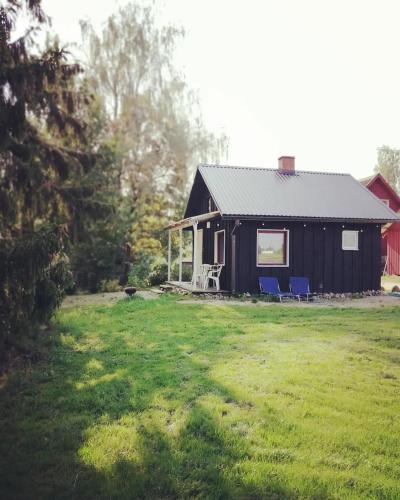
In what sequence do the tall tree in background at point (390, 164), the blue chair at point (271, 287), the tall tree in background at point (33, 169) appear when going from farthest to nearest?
the tall tree in background at point (390, 164) < the blue chair at point (271, 287) < the tall tree in background at point (33, 169)

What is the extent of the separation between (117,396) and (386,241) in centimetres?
2207

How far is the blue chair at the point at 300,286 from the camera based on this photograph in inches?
526

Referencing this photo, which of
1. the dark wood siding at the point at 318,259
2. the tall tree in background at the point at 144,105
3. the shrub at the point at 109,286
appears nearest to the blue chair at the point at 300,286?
the dark wood siding at the point at 318,259

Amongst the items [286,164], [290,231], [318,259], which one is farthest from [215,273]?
[286,164]

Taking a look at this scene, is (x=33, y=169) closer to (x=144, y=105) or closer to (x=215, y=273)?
(x=215, y=273)

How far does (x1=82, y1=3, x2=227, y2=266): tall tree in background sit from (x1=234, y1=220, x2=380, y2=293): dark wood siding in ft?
18.0

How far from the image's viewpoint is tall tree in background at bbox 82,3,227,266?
1744cm

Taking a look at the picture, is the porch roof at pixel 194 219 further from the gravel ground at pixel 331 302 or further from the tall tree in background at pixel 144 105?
the gravel ground at pixel 331 302

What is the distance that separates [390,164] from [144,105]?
3340cm

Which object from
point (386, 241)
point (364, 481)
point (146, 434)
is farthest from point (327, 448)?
point (386, 241)

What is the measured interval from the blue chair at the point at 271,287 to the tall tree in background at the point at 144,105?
6.22m

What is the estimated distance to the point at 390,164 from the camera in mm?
42625

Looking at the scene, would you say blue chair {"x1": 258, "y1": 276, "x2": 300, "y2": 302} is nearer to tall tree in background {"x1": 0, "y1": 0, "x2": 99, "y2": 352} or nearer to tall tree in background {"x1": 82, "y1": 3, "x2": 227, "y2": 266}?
tall tree in background {"x1": 82, "y1": 3, "x2": 227, "y2": 266}

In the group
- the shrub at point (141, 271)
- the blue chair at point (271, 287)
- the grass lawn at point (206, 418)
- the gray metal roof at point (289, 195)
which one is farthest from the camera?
the shrub at point (141, 271)
